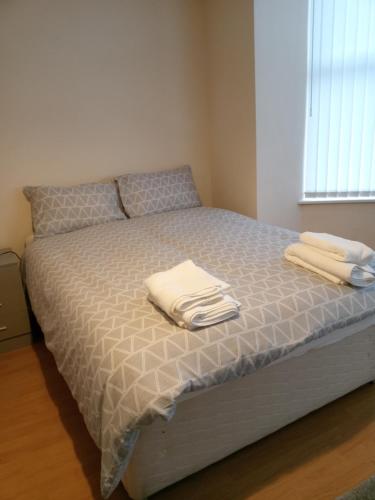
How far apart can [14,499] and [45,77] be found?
8.06 ft

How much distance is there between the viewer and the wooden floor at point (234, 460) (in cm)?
146

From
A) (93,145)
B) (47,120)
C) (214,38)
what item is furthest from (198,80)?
(47,120)

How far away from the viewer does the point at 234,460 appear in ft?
5.20

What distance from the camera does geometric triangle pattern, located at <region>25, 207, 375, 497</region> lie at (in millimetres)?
1204

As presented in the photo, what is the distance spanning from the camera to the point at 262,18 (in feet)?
8.67

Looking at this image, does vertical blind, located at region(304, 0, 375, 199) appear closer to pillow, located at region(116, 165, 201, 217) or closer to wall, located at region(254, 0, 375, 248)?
wall, located at region(254, 0, 375, 248)

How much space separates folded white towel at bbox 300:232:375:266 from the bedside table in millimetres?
1784

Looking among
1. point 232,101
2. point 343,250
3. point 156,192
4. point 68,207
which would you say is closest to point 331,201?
point 232,101

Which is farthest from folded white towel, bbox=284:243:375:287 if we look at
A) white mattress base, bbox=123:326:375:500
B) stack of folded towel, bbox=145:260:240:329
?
stack of folded towel, bbox=145:260:240:329

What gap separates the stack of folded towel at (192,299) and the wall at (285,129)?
1.66 metres

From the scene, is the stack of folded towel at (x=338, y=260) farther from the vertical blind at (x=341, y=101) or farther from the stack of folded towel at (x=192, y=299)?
the vertical blind at (x=341, y=101)

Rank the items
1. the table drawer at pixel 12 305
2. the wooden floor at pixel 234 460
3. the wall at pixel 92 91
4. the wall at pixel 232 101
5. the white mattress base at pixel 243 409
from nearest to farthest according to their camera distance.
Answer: the white mattress base at pixel 243 409 < the wooden floor at pixel 234 460 < the table drawer at pixel 12 305 < the wall at pixel 92 91 < the wall at pixel 232 101

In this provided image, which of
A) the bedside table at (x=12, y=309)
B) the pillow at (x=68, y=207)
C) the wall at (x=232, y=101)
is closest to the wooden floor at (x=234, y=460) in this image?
the bedside table at (x=12, y=309)

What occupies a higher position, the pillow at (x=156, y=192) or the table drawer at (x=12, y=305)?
the pillow at (x=156, y=192)
